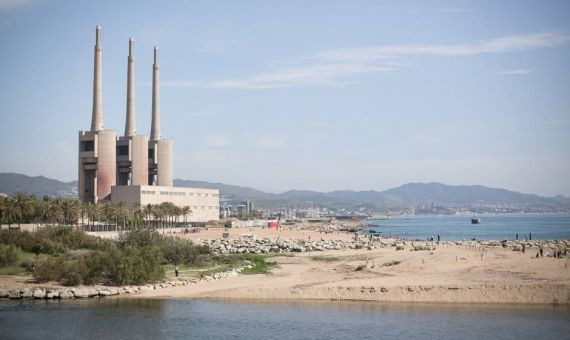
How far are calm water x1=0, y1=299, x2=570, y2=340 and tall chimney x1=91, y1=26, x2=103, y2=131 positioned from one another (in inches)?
4116

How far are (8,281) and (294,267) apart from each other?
26293 millimetres

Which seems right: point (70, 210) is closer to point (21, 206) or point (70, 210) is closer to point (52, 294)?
point (21, 206)

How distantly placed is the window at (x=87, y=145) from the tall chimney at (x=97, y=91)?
278 cm

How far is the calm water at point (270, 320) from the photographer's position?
37.6 m

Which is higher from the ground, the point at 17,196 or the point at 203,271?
the point at 17,196

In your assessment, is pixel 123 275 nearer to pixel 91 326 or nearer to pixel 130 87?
pixel 91 326

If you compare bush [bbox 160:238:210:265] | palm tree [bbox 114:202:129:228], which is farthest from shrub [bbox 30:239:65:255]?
palm tree [bbox 114:202:129:228]

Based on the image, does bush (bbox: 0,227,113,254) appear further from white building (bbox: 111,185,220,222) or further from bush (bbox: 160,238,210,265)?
white building (bbox: 111,185,220,222)

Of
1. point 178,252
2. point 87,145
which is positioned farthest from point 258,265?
point 87,145

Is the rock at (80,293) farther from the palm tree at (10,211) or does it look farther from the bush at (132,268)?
the palm tree at (10,211)

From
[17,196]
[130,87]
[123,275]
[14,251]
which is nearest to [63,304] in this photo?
[123,275]

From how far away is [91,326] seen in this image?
131ft

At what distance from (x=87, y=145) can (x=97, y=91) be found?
11.2m

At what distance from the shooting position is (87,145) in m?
150
